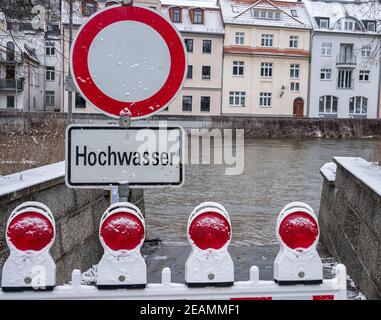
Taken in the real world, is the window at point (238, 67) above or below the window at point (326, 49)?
below

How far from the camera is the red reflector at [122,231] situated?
8.38ft

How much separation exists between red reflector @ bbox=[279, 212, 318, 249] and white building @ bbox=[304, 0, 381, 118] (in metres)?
55.7

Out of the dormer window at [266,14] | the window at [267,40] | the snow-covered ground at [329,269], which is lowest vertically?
the snow-covered ground at [329,269]

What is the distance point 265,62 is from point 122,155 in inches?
2183

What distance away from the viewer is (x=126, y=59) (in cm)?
314

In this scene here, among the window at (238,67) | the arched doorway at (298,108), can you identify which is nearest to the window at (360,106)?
the arched doorway at (298,108)

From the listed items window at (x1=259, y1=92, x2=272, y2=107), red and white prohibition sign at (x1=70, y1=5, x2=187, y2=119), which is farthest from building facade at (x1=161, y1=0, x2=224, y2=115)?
red and white prohibition sign at (x1=70, y1=5, x2=187, y2=119)

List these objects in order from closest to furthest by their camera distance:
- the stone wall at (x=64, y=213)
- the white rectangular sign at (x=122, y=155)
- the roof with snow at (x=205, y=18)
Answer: the white rectangular sign at (x=122, y=155) < the stone wall at (x=64, y=213) < the roof with snow at (x=205, y=18)

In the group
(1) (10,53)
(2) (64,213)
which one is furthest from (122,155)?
(1) (10,53)

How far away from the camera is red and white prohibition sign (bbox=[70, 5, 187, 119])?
3.10 meters

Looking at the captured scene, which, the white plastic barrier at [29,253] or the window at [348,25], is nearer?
the white plastic barrier at [29,253]

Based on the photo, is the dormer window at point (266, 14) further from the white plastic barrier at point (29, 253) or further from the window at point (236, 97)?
the white plastic barrier at point (29, 253)

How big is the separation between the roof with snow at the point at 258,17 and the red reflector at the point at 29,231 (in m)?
55.1

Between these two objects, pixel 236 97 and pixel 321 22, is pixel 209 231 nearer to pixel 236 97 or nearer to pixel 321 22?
pixel 236 97
